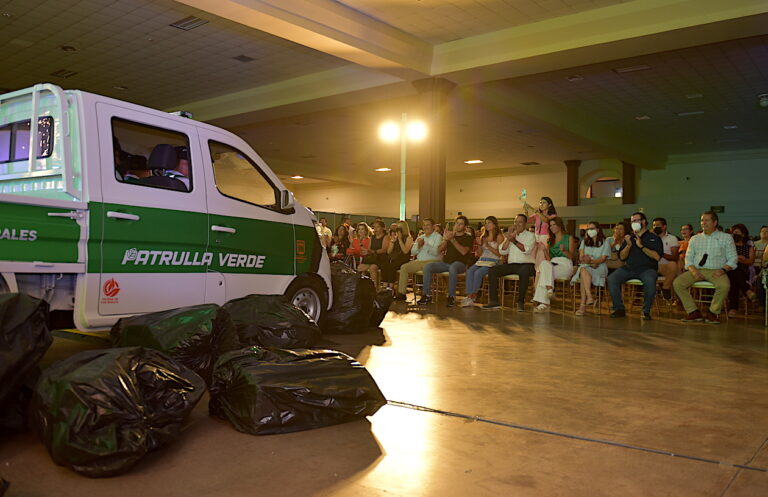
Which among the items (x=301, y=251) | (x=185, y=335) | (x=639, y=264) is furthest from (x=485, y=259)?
(x=185, y=335)

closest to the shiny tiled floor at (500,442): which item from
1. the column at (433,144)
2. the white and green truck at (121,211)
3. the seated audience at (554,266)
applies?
the white and green truck at (121,211)

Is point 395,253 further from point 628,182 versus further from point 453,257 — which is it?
point 628,182

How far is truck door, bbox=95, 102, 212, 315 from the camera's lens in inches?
155

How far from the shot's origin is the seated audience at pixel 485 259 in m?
8.98

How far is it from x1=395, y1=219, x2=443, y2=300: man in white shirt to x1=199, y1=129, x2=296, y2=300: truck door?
4600mm

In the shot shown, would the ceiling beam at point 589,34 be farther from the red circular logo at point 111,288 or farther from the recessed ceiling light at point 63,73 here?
the red circular logo at point 111,288

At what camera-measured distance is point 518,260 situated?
8711mm

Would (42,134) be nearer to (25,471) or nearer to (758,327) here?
(25,471)

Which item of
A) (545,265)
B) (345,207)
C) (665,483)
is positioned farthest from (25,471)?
(345,207)

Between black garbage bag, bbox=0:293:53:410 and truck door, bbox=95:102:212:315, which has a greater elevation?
truck door, bbox=95:102:212:315

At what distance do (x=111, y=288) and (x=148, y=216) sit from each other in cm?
51

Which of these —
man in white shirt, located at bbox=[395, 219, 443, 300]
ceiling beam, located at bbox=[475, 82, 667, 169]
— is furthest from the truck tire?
ceiling beam, located at bbox=[475, 82, 667, 169]

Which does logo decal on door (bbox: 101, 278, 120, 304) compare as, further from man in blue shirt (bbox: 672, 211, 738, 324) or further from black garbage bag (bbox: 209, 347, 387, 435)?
man in blue shirt (bbox: 672, 211, 738, 324)

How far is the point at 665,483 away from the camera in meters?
2.30
